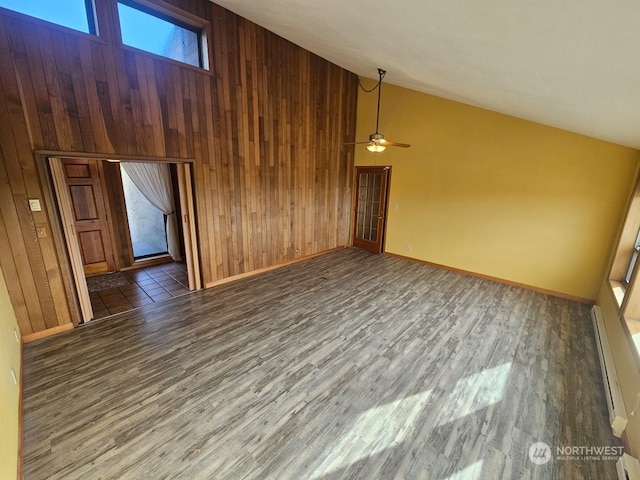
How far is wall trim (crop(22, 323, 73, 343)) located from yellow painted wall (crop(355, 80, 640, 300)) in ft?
18.0

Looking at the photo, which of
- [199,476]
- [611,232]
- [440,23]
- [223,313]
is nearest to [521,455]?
[199,476]

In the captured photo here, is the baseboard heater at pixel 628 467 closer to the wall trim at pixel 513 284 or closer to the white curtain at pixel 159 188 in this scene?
the wall trim at pixel 513 284

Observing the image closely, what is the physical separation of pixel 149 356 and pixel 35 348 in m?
1.21

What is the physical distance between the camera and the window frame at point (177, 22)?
3121 mm

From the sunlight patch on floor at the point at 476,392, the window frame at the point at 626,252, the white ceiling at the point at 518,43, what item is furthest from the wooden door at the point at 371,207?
the sunlight patch on floor at the point at 476,392

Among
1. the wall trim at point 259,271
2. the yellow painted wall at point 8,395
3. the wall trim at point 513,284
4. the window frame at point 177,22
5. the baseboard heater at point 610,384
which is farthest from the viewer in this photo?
the wall trim at point 259,271

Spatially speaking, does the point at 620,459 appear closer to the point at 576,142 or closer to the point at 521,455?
the point at 521,455

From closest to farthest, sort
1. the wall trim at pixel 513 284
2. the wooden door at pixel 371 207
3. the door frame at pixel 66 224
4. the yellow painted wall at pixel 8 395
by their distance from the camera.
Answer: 1. the yellow painted wall at pixel 8 395
2. the door frame at pixel 66 224
3. the wall trim at pixel 513 284
4. the wooden door at pixel 371 207

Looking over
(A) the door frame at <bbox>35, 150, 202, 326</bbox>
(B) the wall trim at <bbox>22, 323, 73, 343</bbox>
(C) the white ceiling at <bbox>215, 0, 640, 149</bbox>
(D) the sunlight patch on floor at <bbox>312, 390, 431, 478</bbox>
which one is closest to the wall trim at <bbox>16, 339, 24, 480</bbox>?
(B) the wall trim at <bbox>22, 323, 73, 343</bbox>

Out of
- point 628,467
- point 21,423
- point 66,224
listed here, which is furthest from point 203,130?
point 628,467

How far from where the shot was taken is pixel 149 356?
266cm

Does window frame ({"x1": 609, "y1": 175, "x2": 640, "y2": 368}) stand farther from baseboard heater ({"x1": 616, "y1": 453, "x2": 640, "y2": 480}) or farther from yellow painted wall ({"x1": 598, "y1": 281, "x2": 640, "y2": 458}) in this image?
baseboard heater ({"x1": 616, "y1": 453, "x2": 640, "y2": 480})

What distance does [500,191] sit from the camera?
452cm

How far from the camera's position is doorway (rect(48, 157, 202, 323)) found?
147 inches
